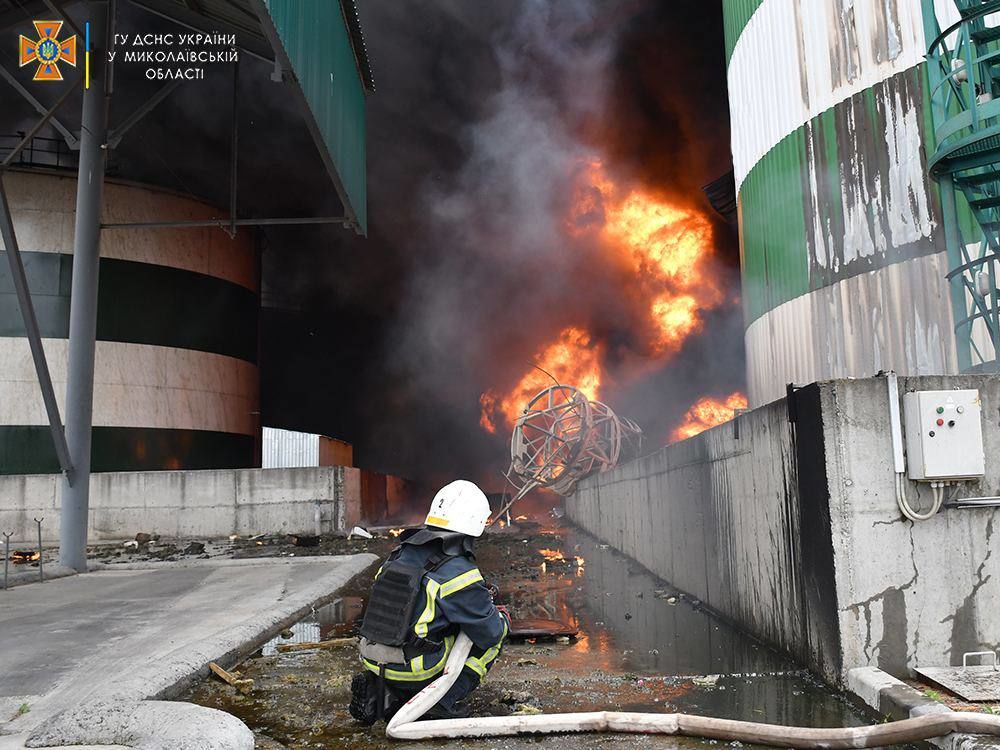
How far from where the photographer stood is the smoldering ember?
441 cm

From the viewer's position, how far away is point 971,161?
353 inches

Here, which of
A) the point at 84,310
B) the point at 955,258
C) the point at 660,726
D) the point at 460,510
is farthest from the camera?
the point at 84,310

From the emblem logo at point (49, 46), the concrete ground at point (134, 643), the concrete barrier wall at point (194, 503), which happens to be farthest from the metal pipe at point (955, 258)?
the emblem logo at point (49, 46)

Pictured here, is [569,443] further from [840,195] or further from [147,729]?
[147,729]

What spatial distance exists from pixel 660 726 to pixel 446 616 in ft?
3.76

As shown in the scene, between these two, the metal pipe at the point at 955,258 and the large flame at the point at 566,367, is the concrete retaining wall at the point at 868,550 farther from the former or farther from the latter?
the large flame at the point at 566,367

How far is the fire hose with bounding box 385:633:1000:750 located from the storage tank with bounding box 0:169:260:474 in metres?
19.9

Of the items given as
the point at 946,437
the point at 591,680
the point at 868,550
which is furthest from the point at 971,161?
the point at 591,680

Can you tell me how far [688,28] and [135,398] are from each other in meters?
21.1

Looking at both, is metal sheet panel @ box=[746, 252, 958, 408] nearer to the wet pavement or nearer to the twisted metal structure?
the twisted metal structure

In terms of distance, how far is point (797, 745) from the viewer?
138 inches

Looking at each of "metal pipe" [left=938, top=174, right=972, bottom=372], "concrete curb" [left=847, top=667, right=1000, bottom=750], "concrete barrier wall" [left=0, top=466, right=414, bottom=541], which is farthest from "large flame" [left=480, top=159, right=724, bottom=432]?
"concrete curb" [left=847, top=667, right=1000, bottom=750]

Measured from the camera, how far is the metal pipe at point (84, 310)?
1176 centimetres

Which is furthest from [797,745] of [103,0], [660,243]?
[660,243]
